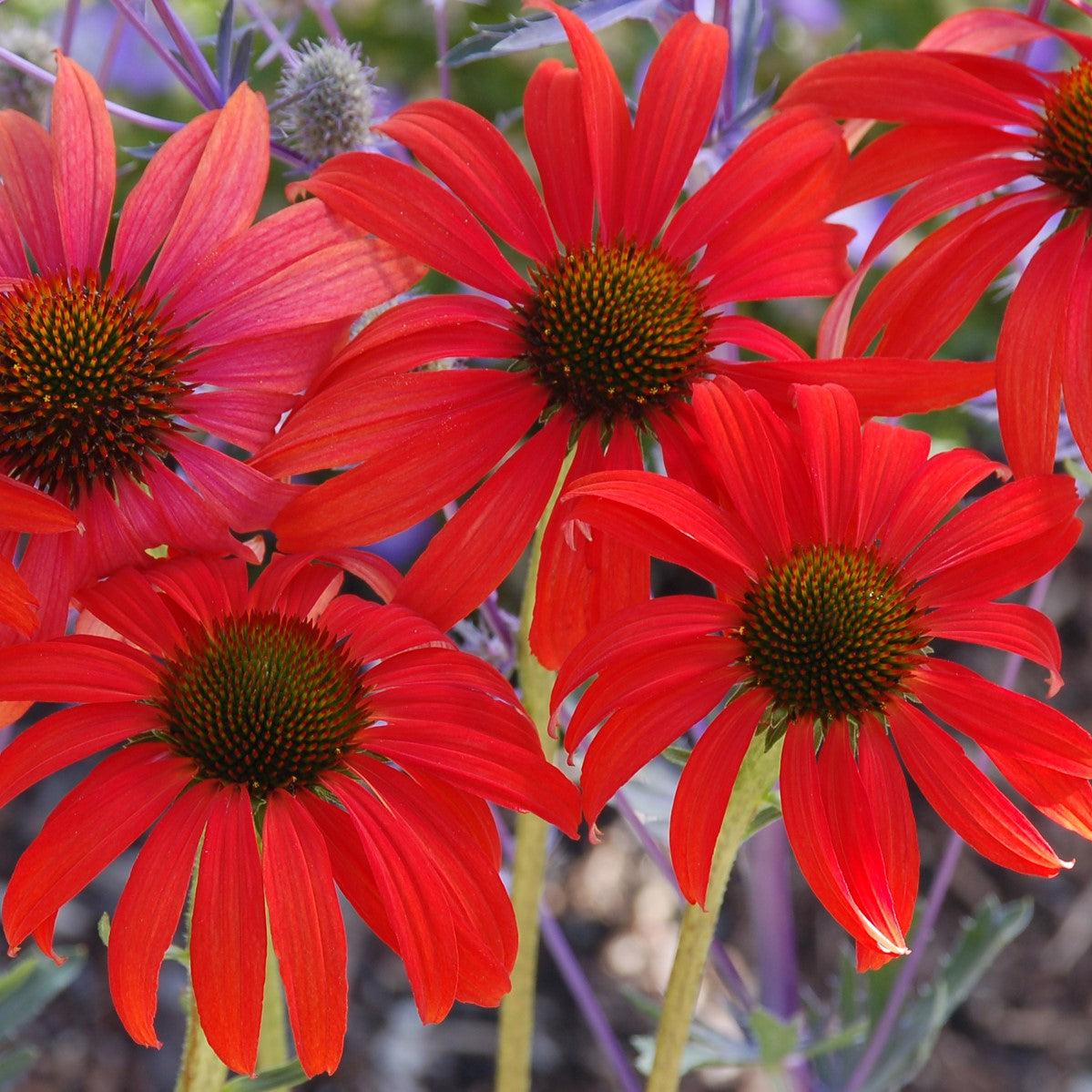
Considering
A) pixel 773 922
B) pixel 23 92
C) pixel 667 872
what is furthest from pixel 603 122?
pixel 773 922

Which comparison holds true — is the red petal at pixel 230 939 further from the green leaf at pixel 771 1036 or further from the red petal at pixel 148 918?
the green leaf at pixel 771 1036

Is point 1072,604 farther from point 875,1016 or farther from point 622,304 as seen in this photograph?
point 622,304

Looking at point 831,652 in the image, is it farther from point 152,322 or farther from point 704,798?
point 152,322

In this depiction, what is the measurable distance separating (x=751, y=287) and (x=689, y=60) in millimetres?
129

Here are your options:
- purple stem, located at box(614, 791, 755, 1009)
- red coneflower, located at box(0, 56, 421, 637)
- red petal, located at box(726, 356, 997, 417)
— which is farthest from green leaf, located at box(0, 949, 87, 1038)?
red petal, located at box(726, 356, 997, 417)

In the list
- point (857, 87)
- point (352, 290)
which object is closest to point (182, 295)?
point (352, 290)

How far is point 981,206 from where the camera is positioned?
0.85 meters

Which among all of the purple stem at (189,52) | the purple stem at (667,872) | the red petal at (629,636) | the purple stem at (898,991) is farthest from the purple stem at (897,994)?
the purple stem at (189,52)

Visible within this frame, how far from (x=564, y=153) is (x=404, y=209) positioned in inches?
4.5

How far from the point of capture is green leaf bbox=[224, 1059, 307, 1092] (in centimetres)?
77

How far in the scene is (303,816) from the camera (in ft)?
2.26

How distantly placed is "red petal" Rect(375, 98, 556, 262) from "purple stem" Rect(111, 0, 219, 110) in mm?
144

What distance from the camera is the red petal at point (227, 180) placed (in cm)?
77

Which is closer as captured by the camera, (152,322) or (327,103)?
(152,322)
